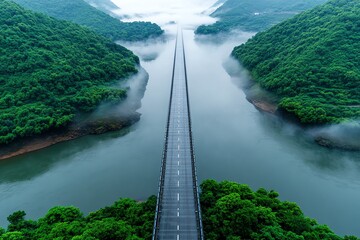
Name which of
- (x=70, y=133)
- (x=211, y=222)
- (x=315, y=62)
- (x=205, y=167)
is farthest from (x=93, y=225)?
(x=315, y=62)

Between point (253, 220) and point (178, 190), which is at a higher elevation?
point (178, 190)

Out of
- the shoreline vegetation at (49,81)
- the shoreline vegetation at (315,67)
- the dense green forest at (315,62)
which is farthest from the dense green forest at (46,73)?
the dense green forest at (315,62)

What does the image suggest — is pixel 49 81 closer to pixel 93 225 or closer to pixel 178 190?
pixel 178 190

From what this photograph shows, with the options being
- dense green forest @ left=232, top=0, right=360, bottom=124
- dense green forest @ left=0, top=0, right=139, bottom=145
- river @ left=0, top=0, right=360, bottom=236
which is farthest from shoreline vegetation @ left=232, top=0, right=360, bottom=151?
dense green forest @ left=0, top=0, right=139, bottom=145

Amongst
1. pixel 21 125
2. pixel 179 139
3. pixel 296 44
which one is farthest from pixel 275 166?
pixel 296 44

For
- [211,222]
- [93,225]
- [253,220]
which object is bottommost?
[211,222]

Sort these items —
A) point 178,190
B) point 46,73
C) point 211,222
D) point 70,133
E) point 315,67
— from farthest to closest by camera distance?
point 315,67, point 46,73, point 70,133, point 178,190, point 211,222

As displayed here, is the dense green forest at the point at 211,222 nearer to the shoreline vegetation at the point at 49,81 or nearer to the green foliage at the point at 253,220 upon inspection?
the green foliage at the point at 253,220

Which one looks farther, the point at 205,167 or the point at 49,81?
the point at 49,81
